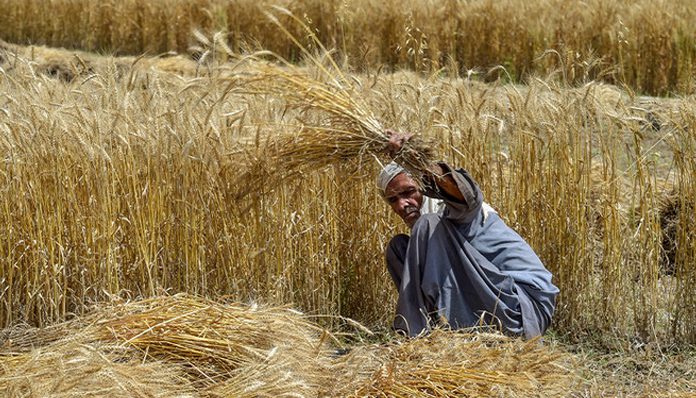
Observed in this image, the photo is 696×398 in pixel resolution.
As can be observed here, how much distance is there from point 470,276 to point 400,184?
427 millimetres

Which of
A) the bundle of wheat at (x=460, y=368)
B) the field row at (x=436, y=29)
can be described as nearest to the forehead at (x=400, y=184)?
the bundle of wheat at (x=460, y=368)

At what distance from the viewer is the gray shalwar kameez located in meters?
3.96

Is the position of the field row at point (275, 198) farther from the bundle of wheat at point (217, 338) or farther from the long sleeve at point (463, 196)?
the bundle of wheat at point (217, 338)

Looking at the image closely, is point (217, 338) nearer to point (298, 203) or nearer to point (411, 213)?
point (411, 213)

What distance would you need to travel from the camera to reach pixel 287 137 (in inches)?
160

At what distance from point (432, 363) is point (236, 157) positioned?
131 cm

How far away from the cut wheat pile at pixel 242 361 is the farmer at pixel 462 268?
205 mm

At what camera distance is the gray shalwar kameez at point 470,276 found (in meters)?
3.96

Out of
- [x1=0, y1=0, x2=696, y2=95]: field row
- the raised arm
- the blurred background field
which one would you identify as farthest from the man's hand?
[x1=0, y1=0, x2=696, y2=95]: field row

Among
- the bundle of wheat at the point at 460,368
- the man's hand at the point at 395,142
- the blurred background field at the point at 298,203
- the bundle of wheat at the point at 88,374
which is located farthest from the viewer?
the blurred background field at the point at 298,203

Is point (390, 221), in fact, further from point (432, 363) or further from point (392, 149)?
point (432, 363)

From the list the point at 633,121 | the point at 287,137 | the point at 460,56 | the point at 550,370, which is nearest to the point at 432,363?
the point at 550,370

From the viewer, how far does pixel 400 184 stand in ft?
13.4

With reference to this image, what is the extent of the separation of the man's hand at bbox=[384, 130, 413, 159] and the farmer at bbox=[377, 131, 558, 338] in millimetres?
12
